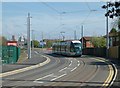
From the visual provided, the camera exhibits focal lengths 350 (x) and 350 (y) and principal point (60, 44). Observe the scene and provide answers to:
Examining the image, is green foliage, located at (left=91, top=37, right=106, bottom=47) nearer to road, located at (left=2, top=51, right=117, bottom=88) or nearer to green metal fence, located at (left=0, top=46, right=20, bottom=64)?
green metal fence, located at (left=0, top=46, right=20, bottom=64)

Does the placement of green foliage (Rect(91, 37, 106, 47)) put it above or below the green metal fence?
above

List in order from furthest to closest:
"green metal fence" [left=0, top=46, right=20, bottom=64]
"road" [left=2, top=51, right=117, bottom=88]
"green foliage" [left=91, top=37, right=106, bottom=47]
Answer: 1. "green foliage" [left=91, top=37, right=106, bottom=47]
2. "green metal fence" [left=0, top=46, right=20, bottom=64]
3. "road" [left=2, top=51, right=117, bottom=88]

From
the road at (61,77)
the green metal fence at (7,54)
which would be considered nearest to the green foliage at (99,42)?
the green metal fence at (7,54)

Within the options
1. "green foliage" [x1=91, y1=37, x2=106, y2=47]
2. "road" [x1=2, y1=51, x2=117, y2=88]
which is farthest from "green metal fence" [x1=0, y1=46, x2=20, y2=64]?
"green foliage" [x1=91, y1=37, x2=106, y2=47]

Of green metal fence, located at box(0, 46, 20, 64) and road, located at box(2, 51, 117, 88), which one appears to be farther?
green metal fence, located at box(0, 46, 20, 64)

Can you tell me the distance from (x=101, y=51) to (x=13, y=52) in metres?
33.7

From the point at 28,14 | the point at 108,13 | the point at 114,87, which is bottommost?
the point at 114,87

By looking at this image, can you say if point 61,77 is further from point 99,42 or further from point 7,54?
point 99,42

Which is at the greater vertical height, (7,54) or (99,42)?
(99,42)

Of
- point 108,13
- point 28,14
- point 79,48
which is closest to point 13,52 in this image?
point 28,14

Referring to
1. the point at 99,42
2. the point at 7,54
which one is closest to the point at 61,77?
the point at 7,54

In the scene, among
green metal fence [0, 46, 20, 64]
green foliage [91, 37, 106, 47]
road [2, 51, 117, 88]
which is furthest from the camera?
green foliage [91, 37, 106, 47]

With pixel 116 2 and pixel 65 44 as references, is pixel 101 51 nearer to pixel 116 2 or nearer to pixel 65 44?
pixel 65 44

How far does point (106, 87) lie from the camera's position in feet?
62.6
